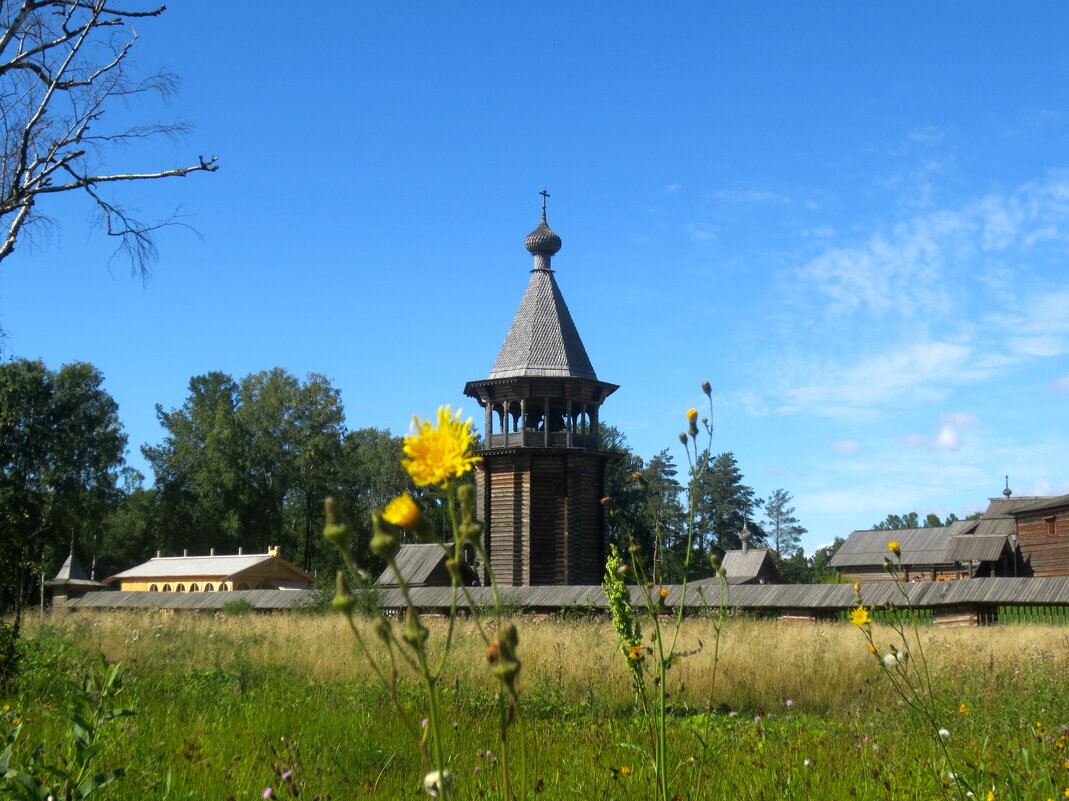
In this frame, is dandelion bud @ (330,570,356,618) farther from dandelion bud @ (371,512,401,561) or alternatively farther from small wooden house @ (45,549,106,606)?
small wooden house @ (45,549,106,606)

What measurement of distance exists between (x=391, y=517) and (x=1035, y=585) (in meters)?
18.1

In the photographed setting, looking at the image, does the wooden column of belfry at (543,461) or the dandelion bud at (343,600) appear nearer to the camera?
the dandelion bud at (343,600)

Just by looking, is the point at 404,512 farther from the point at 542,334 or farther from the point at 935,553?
the point at 935,553

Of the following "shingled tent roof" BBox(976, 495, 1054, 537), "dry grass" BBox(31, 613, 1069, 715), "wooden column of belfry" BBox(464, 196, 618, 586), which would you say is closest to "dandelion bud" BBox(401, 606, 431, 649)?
"dry grass" BBox(31, 613, 1069, 715)

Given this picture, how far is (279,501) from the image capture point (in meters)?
47.6

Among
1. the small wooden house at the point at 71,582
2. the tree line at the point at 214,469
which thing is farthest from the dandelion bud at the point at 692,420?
the small wooden house at the point at 71,582

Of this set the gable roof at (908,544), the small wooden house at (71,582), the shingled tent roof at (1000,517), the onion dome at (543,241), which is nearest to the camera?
the onion dome at (543,241)

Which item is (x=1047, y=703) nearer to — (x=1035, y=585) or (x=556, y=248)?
(x=1035, y=585)

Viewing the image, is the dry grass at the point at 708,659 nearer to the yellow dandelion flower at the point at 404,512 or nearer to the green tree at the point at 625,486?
the yellow dandelion flower at the point at 404,512

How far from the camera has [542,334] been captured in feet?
92.3

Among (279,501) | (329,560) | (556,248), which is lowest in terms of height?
(329,560)

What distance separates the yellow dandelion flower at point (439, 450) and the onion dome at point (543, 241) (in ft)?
94.7

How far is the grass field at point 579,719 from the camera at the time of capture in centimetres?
407

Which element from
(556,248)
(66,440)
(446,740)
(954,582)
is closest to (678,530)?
(556,248)
